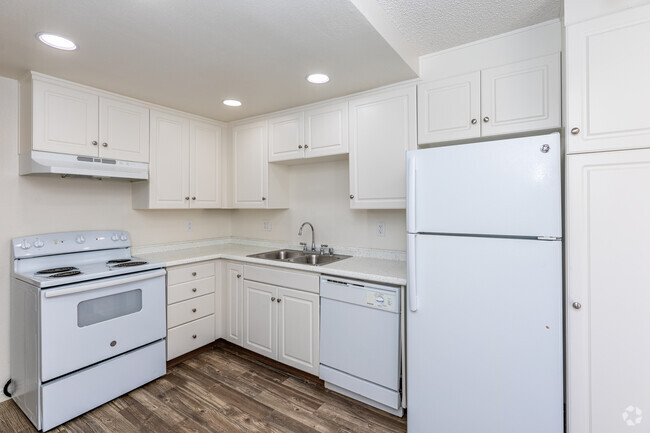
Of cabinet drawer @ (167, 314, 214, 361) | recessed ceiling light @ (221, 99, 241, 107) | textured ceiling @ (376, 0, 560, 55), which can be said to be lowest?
cabinet drawer @ (167, 314, 214, 361)

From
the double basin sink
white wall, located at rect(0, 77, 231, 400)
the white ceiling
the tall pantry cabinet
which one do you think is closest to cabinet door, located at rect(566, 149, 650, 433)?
the tall pantry cabinet

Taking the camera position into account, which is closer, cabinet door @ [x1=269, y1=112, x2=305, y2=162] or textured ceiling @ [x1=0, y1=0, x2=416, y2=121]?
textured ceiling @ [x1=0, y1=0, x2=416, y2=121]

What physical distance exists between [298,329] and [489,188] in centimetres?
170

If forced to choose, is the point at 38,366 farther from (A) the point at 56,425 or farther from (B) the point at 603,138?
(B) the point at 603,138

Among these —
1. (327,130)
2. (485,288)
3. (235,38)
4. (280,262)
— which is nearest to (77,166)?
(235,38)

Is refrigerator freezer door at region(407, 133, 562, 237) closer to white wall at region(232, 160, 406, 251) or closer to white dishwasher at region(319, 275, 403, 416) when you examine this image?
white dishwasher at region(319, 275, 403, 416)

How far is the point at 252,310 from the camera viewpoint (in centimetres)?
274

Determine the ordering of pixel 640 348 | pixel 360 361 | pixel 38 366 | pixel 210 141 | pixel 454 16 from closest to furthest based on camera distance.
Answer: pixel 640 348 < pixel 454 16 < pixel 38 366 < pixel 360 361 < pixel 210 141

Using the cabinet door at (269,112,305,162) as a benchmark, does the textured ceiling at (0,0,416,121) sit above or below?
above

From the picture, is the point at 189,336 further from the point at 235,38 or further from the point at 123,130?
the point at 235,38

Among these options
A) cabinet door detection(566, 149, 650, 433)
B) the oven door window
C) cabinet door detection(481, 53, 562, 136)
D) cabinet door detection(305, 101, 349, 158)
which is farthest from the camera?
cabinet door detection(305, 101, 349, 158)

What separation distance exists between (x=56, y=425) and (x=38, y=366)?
0.39 meters

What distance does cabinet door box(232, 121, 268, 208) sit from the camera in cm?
311

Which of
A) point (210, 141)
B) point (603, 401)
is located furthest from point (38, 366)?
point (603, 401)
